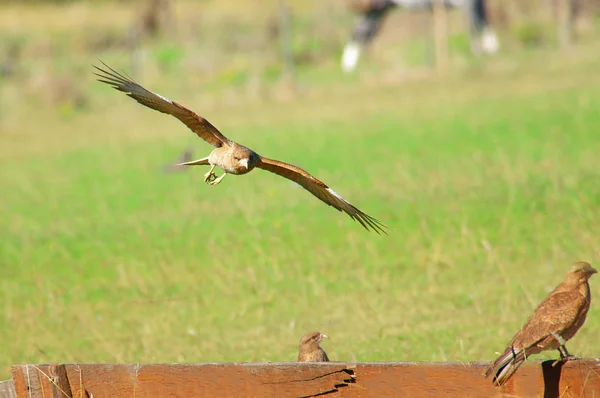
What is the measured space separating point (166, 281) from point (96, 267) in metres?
1.43

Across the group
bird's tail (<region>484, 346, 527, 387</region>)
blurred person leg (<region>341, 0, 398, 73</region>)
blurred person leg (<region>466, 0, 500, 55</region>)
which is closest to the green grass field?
bird's tail (<region>484, 346, 527, 387</region>)

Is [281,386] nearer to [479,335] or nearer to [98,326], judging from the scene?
[479,335]

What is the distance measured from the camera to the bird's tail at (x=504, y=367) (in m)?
5.27

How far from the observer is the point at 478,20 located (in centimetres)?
2966

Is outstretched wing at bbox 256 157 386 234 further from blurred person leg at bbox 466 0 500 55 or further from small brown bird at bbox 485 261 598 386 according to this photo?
blurred person leg at bbox 466 0 500 55

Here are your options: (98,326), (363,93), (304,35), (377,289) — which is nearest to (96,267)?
(98,326)

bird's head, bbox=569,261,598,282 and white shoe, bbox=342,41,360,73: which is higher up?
white shoe, bbox=342,41,360,73

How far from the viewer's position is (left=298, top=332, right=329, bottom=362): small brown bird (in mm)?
7125

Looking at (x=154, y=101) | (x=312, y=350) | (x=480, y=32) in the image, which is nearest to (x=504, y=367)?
(x=312, y=350)

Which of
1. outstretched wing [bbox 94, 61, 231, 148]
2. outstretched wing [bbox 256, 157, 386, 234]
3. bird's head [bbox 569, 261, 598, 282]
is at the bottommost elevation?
bird's head [bbox 569, 261, 598, 282]

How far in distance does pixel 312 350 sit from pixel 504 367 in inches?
84.4

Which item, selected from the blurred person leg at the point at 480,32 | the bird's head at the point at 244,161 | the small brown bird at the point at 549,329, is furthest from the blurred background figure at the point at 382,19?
the small brown bird at the point at 549,329

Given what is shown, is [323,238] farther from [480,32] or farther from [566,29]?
[480,32]

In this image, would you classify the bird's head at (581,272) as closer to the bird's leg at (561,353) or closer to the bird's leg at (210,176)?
the bird's leg at (561,353)
